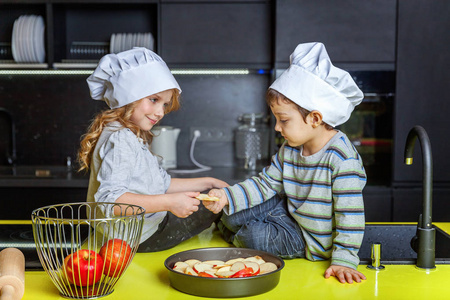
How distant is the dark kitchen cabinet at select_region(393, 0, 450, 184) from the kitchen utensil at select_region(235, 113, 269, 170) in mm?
712

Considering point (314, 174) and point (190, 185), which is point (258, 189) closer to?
point (314, 174)

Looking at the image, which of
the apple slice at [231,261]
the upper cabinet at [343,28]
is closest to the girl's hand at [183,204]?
the apple slice at [231,261]

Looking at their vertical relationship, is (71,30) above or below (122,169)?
above

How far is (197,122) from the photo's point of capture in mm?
3045

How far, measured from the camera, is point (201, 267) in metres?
1.06

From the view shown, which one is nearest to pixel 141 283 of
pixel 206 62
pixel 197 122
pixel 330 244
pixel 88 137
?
pixel 330 244

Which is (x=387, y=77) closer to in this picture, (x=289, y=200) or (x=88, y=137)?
(x=289, y=200)

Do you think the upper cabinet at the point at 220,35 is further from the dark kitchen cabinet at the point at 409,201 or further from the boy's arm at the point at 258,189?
the boy's arm at the point at 258,189

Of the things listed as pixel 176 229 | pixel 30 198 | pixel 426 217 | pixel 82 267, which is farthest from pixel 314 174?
pixel 30 198

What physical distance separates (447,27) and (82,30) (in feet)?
6.31

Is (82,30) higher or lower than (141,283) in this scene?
higher

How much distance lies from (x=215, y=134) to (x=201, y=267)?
2003 mm

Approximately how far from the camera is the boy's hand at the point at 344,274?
1070mm

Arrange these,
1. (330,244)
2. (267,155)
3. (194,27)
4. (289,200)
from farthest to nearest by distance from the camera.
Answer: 1. (267,155)
2. (194,27)
3. (289,200)
4. (330,244)
